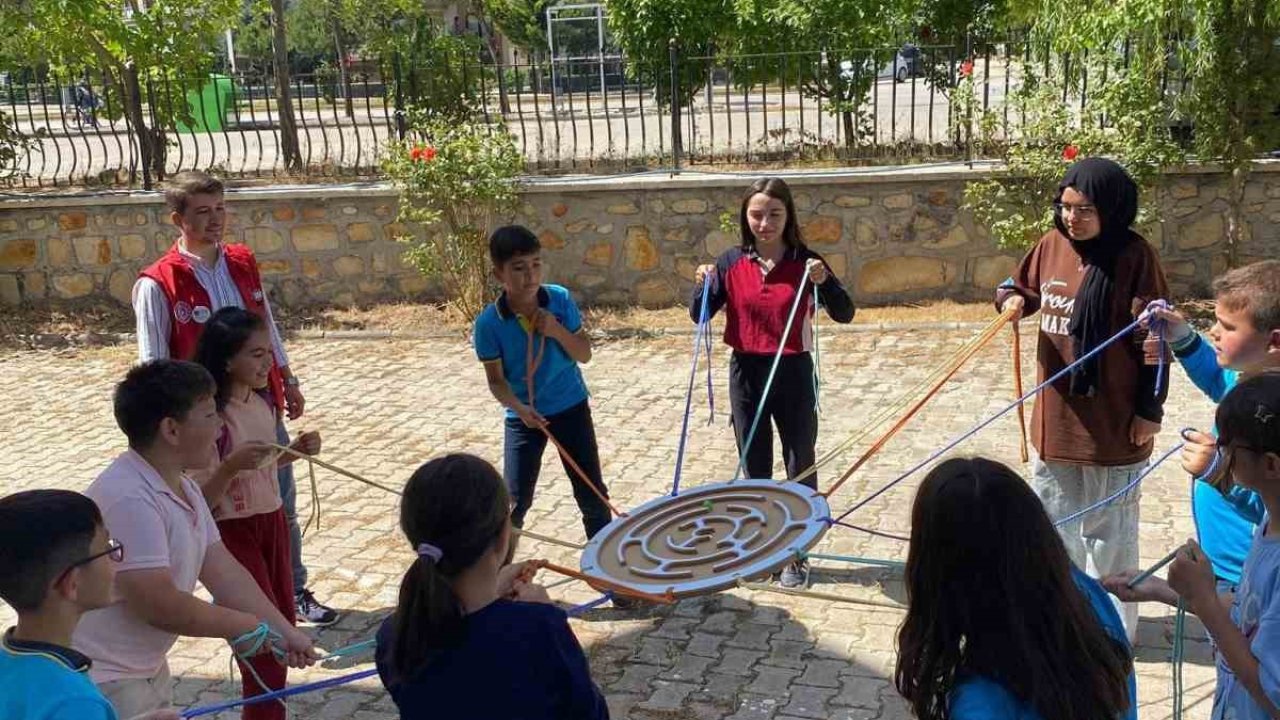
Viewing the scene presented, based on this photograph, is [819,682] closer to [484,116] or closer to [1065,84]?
[1065,84]

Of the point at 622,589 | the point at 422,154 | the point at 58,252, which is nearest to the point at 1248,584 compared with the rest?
the point at 622,589

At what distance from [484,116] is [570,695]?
9.30 m

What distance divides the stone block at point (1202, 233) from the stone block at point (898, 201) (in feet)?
6.76

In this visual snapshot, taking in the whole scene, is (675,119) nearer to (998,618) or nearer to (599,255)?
(599,255)

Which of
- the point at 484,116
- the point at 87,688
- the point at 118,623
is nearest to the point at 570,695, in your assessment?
the point at 87,688

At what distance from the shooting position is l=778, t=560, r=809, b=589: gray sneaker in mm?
5223

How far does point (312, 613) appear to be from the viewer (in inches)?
199

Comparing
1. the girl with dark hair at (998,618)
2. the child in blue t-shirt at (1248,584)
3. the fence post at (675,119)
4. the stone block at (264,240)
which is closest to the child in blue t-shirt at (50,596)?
the girl with dark hair at (998,618)

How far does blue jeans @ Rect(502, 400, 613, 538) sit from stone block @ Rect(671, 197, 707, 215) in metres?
5.20

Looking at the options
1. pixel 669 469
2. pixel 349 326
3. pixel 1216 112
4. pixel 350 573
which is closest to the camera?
pixel 350 573

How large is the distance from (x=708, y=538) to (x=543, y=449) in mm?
1256

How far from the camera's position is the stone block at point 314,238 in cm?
1051

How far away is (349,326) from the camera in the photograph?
10359 millimetres

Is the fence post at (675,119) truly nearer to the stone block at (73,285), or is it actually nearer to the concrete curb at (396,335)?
the concrete curb at (396,335)
